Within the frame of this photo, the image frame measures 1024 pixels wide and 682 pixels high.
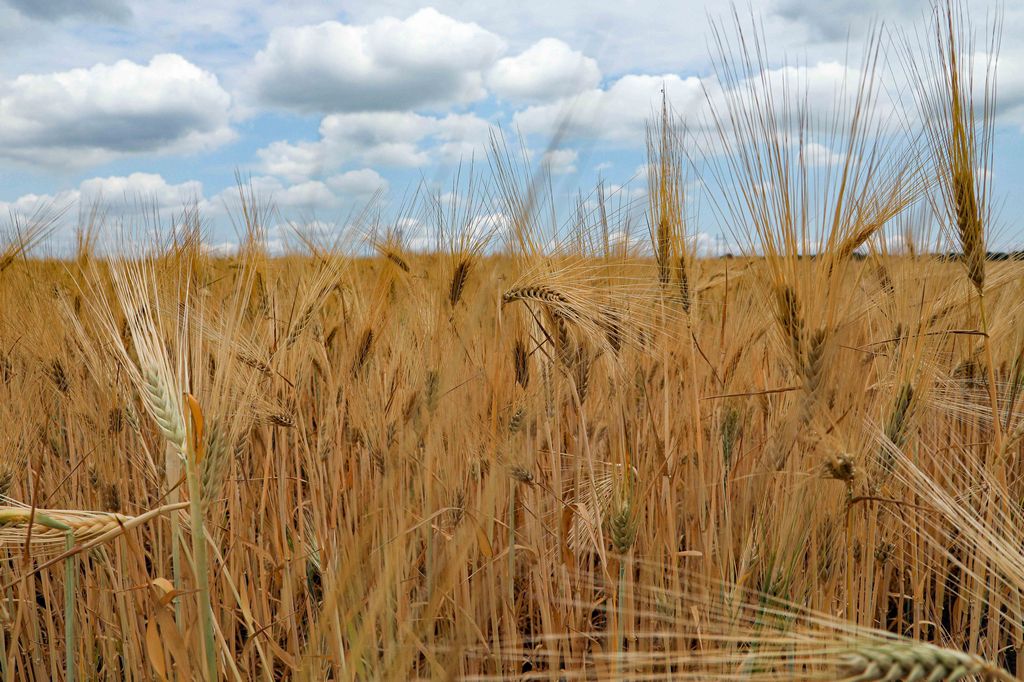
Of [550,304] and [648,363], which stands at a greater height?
[550,304]

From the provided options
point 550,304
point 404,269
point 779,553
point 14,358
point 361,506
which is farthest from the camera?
point 404,269

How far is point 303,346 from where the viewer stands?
1.94 meters

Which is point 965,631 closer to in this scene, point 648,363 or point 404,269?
point 648,363

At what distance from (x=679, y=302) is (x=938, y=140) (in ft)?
2.19

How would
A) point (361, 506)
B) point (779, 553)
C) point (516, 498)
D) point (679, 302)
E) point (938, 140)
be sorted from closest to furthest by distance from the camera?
point (779, 553), point (938, 140), point (679, 302), point (361, 506), point (516, 498)

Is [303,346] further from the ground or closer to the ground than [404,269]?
closer to the ground

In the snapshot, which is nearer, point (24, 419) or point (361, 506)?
point (24, 419)

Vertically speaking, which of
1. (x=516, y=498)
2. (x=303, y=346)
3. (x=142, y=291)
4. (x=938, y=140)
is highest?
(x=938, y=140)

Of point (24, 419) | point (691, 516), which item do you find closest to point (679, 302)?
point (691, 516)

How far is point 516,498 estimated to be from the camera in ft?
7.06

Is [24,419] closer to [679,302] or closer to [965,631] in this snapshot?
[679,302]

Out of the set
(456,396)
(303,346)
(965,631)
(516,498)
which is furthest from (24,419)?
(965,631)

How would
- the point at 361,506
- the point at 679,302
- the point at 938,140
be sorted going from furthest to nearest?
1. the point at 361,506
2. the point at 679,302
3. the point at 938,140

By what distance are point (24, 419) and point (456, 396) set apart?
49.7 inches
